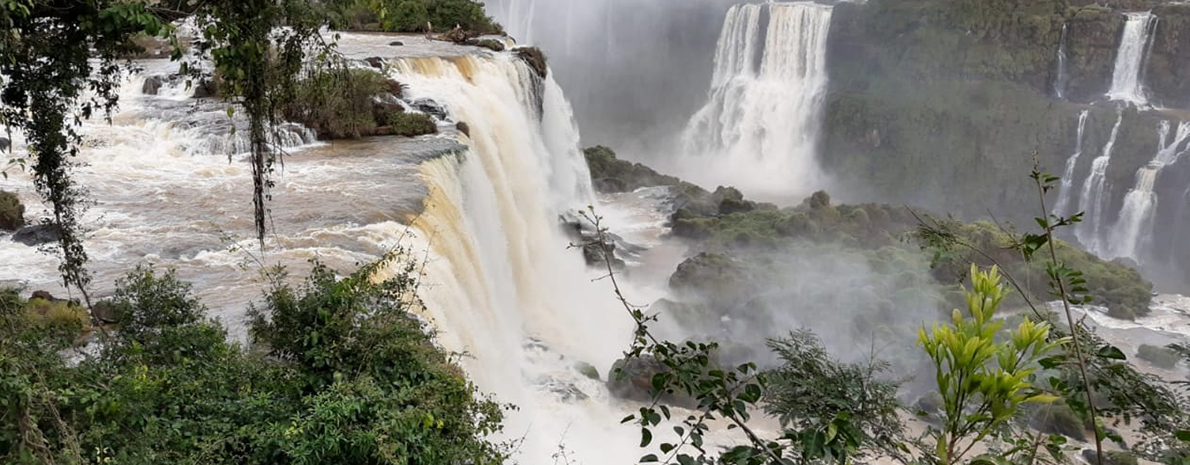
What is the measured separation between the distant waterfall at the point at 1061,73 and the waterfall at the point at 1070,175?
194cm

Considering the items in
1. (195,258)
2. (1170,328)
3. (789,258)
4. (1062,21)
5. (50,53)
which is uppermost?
(1062,21)

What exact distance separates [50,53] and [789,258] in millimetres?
15911

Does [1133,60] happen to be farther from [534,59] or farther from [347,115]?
[347,115]

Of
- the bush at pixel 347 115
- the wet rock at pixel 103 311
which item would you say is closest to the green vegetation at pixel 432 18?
the bush at pixel 347 115

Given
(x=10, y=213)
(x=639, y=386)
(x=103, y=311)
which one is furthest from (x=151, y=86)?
(x=639, y=386)

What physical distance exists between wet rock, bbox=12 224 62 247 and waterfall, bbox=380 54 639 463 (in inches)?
155

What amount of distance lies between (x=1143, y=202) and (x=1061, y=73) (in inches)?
255

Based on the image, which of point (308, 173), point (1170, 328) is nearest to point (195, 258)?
point (308, 173)

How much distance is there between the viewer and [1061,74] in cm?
2897

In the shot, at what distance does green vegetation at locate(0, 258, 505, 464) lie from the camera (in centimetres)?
387

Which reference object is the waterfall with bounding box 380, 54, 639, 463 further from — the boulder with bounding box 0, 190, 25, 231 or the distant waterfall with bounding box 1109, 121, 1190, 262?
the distant waterfall with bounding box 1109, 121, 1190, 262

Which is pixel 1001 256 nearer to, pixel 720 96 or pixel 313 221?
pixel 313 221

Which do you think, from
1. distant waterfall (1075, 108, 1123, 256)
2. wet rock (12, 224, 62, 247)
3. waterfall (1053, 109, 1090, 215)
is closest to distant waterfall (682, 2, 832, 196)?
waterfall (1053, 109, 1090, 215)

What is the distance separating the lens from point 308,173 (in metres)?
10.5
